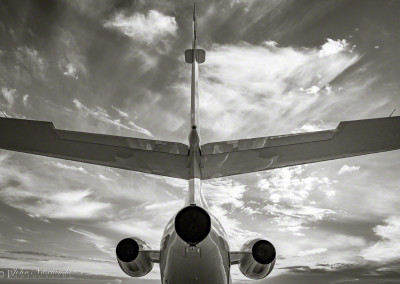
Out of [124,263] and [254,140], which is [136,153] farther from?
[124,263]

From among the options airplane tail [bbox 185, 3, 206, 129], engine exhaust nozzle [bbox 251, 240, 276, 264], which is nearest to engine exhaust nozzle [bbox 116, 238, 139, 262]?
engine exhaust nozzle [bbox 251, 240, 276, 264]

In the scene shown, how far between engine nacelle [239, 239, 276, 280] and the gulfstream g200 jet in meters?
0.02

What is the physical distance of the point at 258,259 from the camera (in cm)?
579

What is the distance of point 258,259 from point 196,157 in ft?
6.94

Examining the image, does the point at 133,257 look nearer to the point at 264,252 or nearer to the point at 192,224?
the point at 264,252

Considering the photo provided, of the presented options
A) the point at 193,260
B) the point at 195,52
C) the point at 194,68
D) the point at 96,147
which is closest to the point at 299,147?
the point at 193,260

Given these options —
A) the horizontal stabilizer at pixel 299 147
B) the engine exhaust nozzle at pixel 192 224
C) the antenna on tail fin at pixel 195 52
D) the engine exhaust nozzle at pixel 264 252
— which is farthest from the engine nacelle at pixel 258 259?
the antenna on tail fin at pixel 195 52

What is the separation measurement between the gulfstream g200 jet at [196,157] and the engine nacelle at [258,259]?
0.02 metres

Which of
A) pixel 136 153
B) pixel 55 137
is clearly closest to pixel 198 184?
pixel 136 153

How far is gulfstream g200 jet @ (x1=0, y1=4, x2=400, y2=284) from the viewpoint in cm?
435

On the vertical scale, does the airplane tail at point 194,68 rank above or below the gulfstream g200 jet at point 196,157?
above

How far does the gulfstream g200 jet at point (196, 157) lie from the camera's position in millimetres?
4348

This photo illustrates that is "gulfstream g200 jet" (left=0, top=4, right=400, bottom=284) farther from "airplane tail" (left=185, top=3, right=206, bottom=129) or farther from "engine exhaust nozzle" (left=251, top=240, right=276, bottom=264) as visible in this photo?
"airplane tail" (left=185, top=3, right=206, bottom=129)

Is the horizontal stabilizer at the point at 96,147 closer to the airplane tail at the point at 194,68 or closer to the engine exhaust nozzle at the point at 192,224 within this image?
the airplane tail at the point at 194,68
